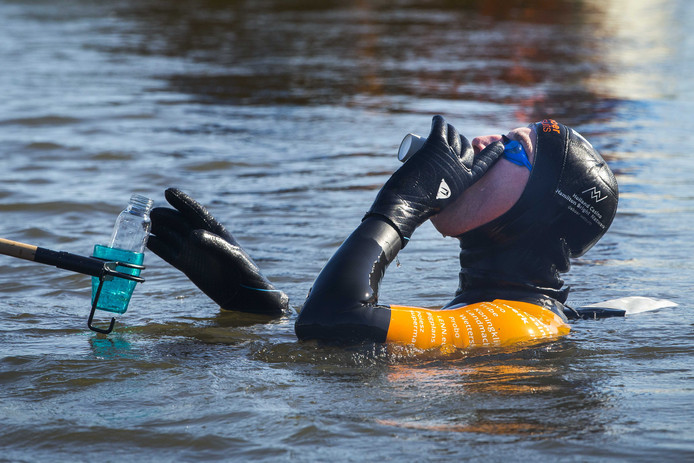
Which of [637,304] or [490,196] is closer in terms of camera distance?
[490,196]

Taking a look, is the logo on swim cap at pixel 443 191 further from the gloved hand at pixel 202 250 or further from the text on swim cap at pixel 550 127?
the gloved hand at pixel 202 250

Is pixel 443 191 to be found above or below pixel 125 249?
above

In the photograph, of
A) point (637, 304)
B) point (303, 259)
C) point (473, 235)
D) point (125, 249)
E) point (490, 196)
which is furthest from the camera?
point (303, 259)

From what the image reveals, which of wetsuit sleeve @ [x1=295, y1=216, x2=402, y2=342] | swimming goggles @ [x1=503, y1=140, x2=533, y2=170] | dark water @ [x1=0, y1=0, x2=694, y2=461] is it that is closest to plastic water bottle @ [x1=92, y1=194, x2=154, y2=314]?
dark water @ [x1=0, y1=0, x2=694, y2=461]

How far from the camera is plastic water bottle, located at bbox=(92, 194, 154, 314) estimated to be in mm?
3979

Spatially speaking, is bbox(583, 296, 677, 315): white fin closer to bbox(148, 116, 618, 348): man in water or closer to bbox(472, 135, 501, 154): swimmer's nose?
bbox(148, 116, 618, 348): man in water

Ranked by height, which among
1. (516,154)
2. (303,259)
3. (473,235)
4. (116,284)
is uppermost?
(516,154)

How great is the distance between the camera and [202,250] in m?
4.09

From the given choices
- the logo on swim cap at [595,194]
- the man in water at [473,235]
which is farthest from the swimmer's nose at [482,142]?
the logo on swim cap at [595,194]

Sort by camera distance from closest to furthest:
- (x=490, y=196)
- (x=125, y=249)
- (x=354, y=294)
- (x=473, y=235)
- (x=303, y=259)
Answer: (x=354, y=294), (x=490, y=196), (x=473, y=235), (x=125, y=249), (x=303, y=259)

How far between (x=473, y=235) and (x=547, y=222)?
1.05 feet

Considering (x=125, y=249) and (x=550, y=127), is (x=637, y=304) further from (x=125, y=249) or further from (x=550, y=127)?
(x=125, y=249)

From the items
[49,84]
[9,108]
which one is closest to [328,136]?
[9,108]

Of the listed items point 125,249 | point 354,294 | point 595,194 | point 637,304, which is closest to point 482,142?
point 595,194
